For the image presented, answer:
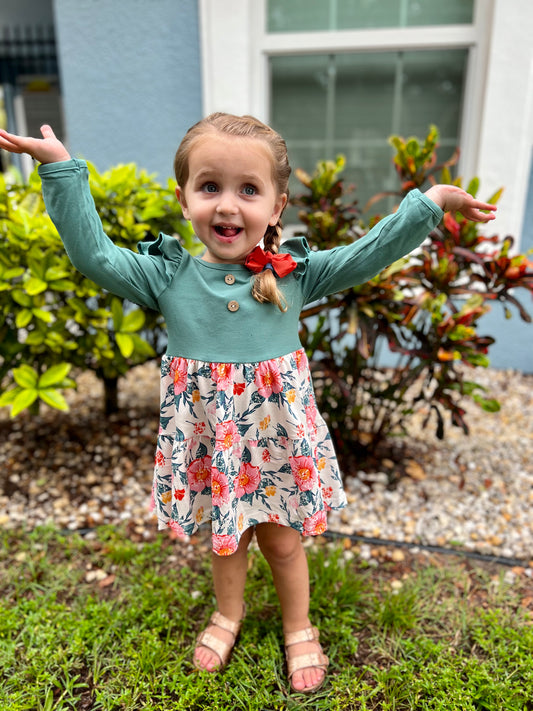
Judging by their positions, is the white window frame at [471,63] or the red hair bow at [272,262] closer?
the red hair bow at [272,262]

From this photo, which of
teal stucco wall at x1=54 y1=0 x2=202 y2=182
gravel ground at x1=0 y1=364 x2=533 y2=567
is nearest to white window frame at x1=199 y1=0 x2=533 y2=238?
teal stucco wall at x1=54 y1=0 x2=202 y2=182

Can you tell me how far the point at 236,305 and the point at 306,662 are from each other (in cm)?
109

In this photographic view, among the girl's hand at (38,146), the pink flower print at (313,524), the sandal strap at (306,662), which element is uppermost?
the girl's hand at (38,146)

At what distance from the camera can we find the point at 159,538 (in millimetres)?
2135

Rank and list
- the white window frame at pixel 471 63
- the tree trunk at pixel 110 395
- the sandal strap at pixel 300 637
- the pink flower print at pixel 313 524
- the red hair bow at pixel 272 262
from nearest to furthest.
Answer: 1. the red hair bow at pixel 272 262
2. the pink flower print at pixel 313 524
3. the sandal strap at pixel 300 637
4. the tree trunk at pixel 110 395
5. the white window frame at pixel 471 63

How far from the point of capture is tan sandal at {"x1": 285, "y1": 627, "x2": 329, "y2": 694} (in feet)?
5.01

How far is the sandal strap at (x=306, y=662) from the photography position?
1539 millimetres

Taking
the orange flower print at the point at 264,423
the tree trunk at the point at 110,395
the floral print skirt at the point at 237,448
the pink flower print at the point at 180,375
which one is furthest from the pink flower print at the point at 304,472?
Result: the tree trunk at the point at 110,395

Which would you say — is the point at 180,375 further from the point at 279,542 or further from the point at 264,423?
the point at 279,542

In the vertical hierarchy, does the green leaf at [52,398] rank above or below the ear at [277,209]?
below

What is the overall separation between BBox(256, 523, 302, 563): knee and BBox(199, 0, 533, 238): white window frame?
269cm

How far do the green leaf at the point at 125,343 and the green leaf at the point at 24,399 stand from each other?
0.40 meters

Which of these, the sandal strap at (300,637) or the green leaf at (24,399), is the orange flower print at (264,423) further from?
the green leaf at (24,399)

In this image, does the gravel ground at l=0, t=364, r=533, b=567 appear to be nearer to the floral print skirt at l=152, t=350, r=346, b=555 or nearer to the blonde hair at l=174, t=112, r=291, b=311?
the floral print skirt at l=152, t=350, r=346, b=555
